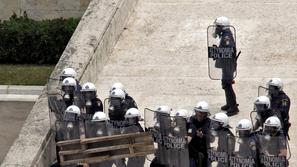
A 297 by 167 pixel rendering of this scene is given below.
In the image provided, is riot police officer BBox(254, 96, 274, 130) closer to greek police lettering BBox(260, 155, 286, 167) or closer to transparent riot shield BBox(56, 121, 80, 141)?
greek police lettering BBox(260, 155, 286, 167)

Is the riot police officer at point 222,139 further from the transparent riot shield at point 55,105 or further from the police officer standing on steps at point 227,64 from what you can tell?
the transparent riot shield at point 55,105

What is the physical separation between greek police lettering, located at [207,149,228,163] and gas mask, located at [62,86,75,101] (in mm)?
2383

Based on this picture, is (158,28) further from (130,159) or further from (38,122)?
(130,159)

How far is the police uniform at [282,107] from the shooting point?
1434 centimetres

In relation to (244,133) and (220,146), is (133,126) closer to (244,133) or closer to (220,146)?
(220,146)

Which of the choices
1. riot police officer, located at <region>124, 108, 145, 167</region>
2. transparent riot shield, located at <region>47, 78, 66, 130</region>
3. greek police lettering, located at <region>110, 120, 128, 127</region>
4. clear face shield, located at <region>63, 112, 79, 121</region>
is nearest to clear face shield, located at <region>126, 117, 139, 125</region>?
riot police officer, located at <region>124, 108, 145, 167</region>

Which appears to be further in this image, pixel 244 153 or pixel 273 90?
pixel 273 90

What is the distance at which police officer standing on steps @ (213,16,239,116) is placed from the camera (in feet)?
51.9

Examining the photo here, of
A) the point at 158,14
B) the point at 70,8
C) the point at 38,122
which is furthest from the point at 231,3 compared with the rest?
the point at 38,122

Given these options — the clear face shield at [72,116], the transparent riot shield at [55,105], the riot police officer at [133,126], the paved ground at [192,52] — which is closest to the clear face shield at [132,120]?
the riot police officer at [133,126]

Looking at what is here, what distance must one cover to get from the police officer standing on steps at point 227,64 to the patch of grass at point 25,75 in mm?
5705

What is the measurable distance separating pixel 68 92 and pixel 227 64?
8.36ft

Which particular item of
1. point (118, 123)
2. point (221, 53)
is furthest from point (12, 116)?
point (118, 123)

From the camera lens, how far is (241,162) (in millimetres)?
13602
